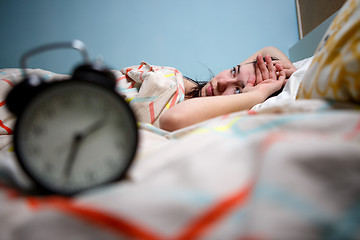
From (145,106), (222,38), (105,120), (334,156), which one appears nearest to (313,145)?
(334,156)

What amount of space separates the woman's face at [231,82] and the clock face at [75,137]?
96 cm

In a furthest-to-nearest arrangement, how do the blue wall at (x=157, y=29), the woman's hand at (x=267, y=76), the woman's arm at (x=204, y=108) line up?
1. the blue wall at (x=157, y=29)
2. the woman's hand at (x=267, y=76)
3. the woman's arm at (x=204, y=108)

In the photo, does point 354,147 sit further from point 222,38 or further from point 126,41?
point 126,41

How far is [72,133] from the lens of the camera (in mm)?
269

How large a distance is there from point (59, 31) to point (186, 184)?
2388 mm

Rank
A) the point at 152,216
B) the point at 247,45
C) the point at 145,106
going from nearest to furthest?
the point at 152,216
the point at 145,106
the point at 247,45

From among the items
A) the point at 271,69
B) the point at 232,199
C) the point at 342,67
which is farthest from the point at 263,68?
the point at 232,199

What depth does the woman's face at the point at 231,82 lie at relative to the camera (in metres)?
1.16

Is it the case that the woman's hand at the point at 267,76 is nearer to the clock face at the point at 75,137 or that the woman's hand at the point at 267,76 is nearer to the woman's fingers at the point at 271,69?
the woman's fingers at the point at 271,69

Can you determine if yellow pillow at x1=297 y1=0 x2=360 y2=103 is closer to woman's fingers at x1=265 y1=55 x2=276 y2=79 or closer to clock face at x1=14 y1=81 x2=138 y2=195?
clock face at x1=14 y1=81 x2=138 y2=195

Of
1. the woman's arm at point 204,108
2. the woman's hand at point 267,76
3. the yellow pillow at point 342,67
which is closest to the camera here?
the yellow pillow at point 342,67

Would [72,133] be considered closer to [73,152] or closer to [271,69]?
[73,152]

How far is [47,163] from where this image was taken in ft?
0.86

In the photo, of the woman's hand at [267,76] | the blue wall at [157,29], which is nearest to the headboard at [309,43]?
the blue wall at [157,29]
